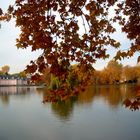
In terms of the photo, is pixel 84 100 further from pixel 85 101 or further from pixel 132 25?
pixel 132 25

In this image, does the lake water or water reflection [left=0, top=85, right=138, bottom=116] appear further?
water reflection [left=0, top=85, right=138, bottom=116]

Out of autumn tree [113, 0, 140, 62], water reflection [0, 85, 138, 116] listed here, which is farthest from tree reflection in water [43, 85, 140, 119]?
autumn tree [113, 0, 140, 62]

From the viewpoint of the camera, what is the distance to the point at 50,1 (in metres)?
4.23

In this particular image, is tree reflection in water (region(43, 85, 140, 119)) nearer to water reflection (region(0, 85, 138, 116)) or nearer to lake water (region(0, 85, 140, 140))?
water reflection (region(0, 85, 138, 116))

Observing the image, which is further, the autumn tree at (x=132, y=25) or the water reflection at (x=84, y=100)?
the water reflection at (x=84, y=100)

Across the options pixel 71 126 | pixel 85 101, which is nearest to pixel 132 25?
pixel 71 126

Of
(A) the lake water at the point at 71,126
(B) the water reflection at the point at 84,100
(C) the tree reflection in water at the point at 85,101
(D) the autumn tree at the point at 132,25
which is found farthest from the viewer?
(B) the water reflection at the point at 84,100

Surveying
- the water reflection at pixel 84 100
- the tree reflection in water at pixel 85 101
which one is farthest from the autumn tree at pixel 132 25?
the tree reflection in water at pixel 85 101

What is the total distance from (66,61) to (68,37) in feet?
0.97

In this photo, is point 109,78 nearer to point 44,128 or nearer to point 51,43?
point 44,128

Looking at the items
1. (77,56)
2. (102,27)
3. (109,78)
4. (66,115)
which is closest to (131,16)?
(102,27)

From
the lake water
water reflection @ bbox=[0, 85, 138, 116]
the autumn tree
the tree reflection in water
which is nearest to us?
the autumn tree

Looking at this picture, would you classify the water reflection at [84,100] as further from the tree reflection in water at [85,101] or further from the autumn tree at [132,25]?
the autumn tree at [132,25]

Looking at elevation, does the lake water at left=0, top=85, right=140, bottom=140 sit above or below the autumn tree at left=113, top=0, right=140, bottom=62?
below
